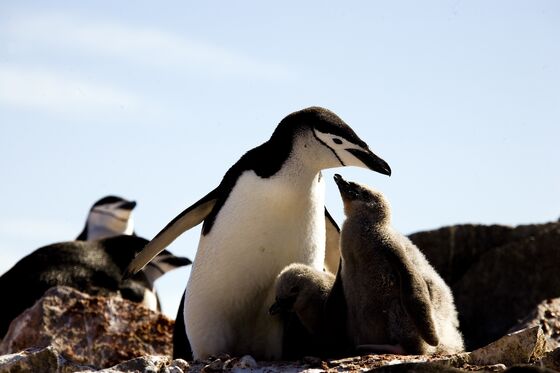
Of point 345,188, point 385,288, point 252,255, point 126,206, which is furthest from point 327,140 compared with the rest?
point 126,206

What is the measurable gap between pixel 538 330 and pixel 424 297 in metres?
0.75

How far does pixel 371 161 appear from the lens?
667 cm

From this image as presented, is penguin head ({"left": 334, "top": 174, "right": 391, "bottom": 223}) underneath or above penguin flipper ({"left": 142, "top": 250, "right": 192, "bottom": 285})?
underneath

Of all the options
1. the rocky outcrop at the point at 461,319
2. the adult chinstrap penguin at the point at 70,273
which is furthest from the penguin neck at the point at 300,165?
the adult chinstrap penguin at the point at 70,273

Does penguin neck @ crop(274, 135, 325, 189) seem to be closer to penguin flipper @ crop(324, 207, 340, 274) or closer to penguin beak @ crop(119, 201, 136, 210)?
penguin flipper @ crop(324, 207, 340, 274)

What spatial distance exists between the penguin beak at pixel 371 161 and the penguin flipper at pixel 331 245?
3.74ft

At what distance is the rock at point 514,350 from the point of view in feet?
17.6

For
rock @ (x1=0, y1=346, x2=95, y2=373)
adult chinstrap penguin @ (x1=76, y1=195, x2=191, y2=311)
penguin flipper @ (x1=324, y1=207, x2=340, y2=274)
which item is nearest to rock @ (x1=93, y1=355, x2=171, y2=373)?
rock @ (x1=0, y1=346, x2=95, y2=373)

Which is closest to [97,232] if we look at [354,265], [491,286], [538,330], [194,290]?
[491,286]

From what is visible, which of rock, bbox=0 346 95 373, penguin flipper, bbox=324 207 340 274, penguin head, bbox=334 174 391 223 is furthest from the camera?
penguin flipper, bbox=324 207 340 274

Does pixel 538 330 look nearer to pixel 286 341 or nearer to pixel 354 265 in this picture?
pixel 354 265

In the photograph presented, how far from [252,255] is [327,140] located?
0.79 metres

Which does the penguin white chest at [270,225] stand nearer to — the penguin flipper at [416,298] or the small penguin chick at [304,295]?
the small penguin chick at [304,295]

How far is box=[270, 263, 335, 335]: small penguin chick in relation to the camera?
256 inches
